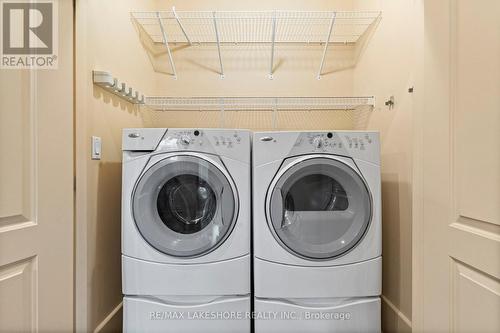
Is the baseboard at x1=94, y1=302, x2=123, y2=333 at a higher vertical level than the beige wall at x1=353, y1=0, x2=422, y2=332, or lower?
lower

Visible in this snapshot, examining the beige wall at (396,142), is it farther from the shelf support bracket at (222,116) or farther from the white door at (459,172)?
the shelf support bracket at (222,116)

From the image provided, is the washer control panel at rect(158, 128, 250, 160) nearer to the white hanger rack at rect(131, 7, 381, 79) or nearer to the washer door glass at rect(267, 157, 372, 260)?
the washer door glass at rect(267, 157, 372, 260)

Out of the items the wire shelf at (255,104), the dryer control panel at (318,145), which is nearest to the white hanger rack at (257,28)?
the wire shelf at (255,104)

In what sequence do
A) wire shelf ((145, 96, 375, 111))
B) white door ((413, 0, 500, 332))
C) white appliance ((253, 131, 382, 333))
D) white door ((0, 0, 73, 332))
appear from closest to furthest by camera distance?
white door ((413, 0, 500, 332)) → white door ((0, 0, 73, 332)) → white appliance ((253, 131, 382, 333)) → wire shelf ((145, 96, 375, 111))

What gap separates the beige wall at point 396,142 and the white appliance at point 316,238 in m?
0.21

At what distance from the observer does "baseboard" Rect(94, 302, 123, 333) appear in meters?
1.57

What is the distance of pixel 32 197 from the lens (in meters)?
1.07

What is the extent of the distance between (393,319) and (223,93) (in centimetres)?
201

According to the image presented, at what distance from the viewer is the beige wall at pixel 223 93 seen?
1446 mm

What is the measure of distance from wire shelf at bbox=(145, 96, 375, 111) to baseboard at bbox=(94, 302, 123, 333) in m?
1.45

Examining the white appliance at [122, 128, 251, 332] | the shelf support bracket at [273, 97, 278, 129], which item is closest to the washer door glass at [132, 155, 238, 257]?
the white appliance at [122, 128, 251, 332]

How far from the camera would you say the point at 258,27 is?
94.1 inches

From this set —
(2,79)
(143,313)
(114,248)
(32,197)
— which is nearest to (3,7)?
(2,79)

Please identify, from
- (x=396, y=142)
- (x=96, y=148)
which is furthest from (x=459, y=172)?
(x=96, y=148)
